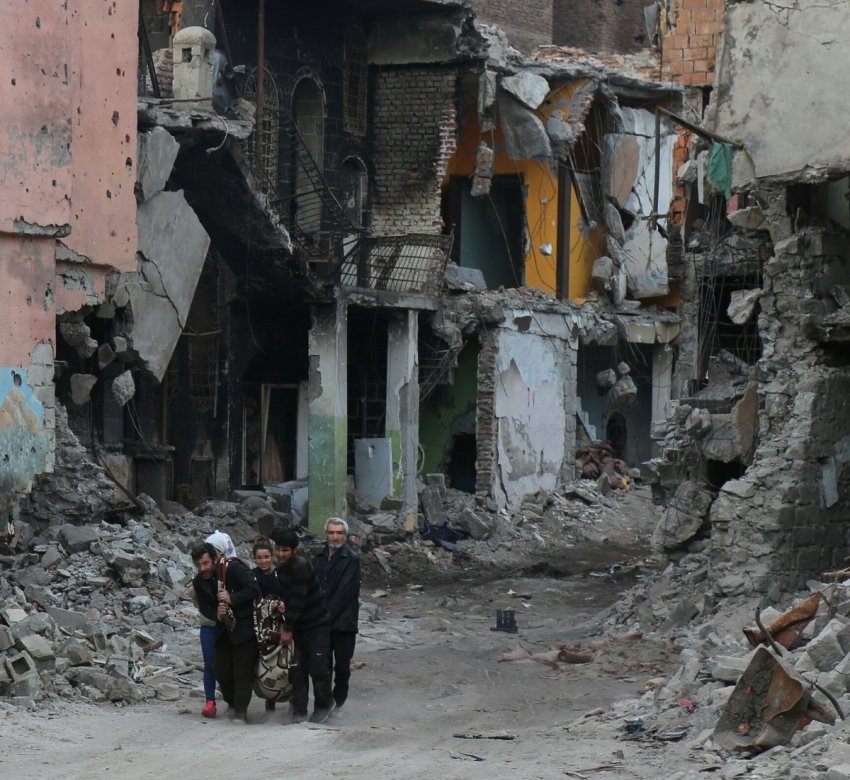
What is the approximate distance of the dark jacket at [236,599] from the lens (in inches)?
444

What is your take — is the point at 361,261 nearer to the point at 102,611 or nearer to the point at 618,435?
the point at 618,435

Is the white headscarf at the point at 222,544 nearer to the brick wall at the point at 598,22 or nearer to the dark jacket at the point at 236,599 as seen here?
the dark jacket at the point at 236,599

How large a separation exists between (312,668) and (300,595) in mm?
542

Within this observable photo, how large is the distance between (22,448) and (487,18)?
1017 inches

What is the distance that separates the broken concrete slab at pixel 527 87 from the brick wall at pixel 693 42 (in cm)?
299

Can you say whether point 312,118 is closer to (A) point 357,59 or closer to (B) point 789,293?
(A) point 357,59

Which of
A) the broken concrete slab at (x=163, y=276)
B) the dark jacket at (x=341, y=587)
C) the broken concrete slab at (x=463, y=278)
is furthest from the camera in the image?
the broken concrete slab at (x=463, y=278)

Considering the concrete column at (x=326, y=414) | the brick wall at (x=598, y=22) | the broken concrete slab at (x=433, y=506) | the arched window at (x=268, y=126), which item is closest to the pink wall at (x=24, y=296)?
the concrete column at (x=326, y=414)

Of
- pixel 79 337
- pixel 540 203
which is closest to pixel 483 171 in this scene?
pixel 540 203

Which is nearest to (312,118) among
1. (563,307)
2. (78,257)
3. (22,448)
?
(563,307)

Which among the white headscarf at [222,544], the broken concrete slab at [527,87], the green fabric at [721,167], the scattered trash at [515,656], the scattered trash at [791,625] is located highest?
the broken concrete slab at [527,87]

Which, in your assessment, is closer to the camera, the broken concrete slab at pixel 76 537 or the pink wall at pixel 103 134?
the broken concrete slab at pixel 76 537

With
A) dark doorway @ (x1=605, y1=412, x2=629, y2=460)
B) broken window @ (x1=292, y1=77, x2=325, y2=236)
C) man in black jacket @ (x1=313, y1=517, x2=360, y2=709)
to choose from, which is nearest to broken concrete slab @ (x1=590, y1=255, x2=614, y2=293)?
dark doorway @ (x1=605, y1=412, x2=629, y2=460)

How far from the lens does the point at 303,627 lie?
37.2ft
